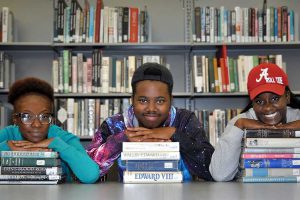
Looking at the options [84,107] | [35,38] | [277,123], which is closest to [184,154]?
[277,123]

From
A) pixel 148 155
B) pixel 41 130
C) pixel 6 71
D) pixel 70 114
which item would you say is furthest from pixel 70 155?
pixel 6 71

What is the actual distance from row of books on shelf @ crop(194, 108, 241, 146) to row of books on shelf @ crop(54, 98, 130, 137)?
57 centimetres

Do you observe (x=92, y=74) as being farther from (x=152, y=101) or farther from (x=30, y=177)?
(x=30, y=177)

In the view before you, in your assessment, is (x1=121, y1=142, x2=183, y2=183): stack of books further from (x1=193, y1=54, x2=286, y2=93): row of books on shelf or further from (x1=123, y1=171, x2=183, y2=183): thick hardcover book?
(x1=193, y1=54, x2=286, y2=93): row of books on shelf

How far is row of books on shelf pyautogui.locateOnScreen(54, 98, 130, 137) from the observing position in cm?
328

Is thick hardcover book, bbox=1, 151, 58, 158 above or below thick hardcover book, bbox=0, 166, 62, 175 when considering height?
above

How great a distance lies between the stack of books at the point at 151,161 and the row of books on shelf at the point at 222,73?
185 centimetres

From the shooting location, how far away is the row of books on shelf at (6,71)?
337cm

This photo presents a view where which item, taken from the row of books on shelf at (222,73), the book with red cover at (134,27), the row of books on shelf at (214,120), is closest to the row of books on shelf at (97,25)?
the book with red cover at (134,27)

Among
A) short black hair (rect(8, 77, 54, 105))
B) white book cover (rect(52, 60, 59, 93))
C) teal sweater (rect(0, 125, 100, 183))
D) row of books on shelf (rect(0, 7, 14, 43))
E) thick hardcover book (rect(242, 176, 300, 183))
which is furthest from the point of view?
row of books on shelf (rect(0, 7, 14, 43))

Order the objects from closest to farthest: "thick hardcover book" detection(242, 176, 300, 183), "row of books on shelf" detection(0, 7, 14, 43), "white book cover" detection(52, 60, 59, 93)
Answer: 1. "thick hardcover book" detection(242, 176, 300, 183)
2. "white book cover" detection(52, 60, 59, 93)
3. "row of books on shelf" detection(0, 7, 14, 43)

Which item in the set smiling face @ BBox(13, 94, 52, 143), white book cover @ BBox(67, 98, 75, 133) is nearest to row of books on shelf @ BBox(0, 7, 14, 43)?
white book cover @ BBox(67, 98, 75, 133)

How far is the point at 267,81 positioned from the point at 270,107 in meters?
0.10

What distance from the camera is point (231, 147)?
67.4 inches
